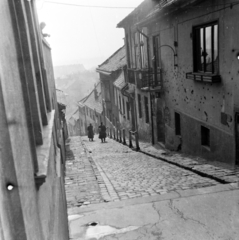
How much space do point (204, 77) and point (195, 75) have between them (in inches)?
29.6

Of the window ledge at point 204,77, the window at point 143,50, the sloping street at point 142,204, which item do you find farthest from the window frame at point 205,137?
the window at point 143,50

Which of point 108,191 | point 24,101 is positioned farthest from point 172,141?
point 24,101

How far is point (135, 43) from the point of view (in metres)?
18.0

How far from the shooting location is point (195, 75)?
9719mm

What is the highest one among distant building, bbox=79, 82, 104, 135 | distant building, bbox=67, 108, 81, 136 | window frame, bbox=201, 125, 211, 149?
window frame, bbox=201, 125, 211, 149

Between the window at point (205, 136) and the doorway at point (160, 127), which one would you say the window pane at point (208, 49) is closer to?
the window at point (205, 136)

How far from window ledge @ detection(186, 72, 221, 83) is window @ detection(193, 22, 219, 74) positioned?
0.20 metres

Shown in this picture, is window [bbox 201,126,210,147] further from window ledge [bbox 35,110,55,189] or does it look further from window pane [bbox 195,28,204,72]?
window ledge [bbox 35,110,55,189]

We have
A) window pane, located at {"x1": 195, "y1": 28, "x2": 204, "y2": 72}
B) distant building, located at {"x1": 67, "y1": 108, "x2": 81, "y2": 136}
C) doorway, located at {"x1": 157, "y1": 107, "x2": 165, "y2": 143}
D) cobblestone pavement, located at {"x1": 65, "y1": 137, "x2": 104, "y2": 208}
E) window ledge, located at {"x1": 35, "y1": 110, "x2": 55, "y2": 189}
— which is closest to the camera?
window ledge, located at {"x1": 35, "y1": 110, "x2": 55, "y2": 189}

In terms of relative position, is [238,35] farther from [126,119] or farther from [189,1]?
[126,119]

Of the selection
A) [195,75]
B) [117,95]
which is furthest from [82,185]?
[117,95]

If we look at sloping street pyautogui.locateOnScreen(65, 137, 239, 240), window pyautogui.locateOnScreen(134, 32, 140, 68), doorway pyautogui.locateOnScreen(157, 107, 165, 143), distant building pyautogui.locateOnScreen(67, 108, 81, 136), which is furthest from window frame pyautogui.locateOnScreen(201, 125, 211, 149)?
distant building pyautogui.locateOnScreen(67, 108, 81, 136)

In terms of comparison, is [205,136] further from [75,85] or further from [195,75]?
[75,85]

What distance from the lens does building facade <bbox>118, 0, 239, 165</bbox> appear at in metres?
7.96
